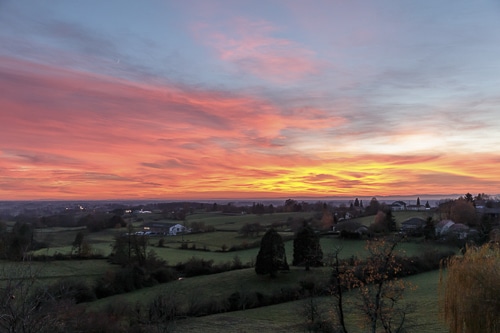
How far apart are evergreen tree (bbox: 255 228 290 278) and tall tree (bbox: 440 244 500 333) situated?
83.7 feet

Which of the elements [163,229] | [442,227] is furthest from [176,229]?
[442,227]

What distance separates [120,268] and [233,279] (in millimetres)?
14322

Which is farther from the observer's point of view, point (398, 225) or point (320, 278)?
point (398, 225)

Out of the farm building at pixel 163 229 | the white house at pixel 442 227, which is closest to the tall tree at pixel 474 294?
the white house at pixel 442 227

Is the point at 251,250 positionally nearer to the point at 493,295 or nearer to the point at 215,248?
the point at 215,248

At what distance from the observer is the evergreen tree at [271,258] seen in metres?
43.0

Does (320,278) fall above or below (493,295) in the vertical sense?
below

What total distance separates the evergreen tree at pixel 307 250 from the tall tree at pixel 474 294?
92.6 feet

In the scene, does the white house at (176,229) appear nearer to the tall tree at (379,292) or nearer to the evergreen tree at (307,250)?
the evergreen tree at (307,250)

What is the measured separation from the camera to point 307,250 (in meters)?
47.9

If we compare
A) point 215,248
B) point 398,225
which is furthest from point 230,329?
point 398,225

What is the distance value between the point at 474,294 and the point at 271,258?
91.1 feet

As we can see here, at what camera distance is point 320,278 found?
40.8 metres

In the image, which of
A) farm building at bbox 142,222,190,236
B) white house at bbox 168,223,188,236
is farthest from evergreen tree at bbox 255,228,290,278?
white house at bbox 168,223,188,236
